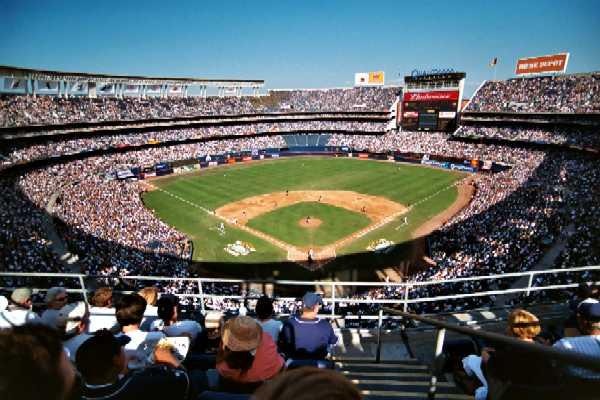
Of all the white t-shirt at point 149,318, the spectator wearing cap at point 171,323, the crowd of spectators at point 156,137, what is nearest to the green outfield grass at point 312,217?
the white t-shirt at point 149,318

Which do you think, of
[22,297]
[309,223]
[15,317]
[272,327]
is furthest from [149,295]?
[309,223]

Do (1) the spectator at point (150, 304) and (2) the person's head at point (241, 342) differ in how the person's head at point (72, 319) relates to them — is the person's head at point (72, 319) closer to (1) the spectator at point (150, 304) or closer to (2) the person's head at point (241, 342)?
(1) the spectator at point (150, 304)

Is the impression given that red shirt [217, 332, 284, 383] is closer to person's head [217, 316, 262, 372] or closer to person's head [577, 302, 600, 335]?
person's head [217, 316, 262, 372]

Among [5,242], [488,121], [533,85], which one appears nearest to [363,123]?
[488,121]

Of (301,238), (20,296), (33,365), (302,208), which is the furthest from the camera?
(302,208)

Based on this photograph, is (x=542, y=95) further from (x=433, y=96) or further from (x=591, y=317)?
(x=591, y=317)

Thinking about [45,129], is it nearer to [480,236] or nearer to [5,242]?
[5,242]

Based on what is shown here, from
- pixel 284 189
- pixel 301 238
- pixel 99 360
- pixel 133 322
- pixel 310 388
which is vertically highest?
pixel 310 388
